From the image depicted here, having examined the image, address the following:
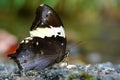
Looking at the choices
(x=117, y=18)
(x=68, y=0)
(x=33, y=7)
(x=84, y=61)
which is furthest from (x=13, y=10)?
(x=117, y=18)

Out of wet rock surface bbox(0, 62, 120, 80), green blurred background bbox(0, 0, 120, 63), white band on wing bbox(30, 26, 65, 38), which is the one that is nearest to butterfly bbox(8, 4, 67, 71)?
white band on wing bbox(30, 26, 65, 38)

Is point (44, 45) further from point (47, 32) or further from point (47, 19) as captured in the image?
point (47, 19)

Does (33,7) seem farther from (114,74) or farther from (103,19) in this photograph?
(114,74)

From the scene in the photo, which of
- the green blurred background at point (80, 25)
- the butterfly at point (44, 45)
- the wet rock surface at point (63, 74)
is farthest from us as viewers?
the green blurred background at point (80, 25)

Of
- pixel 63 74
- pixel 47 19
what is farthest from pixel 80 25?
A: pixel 63 74

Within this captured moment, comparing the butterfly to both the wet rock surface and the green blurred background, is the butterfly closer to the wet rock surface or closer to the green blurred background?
the wet rock surface

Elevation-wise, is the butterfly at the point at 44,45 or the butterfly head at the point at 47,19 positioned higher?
the butterfly head at the point at 47,19

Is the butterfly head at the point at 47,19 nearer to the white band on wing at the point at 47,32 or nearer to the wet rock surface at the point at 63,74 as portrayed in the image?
the white band on wing at the point at 47,32

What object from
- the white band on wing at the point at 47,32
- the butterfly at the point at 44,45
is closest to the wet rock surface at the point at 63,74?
the butterfly at the point at 44,45
